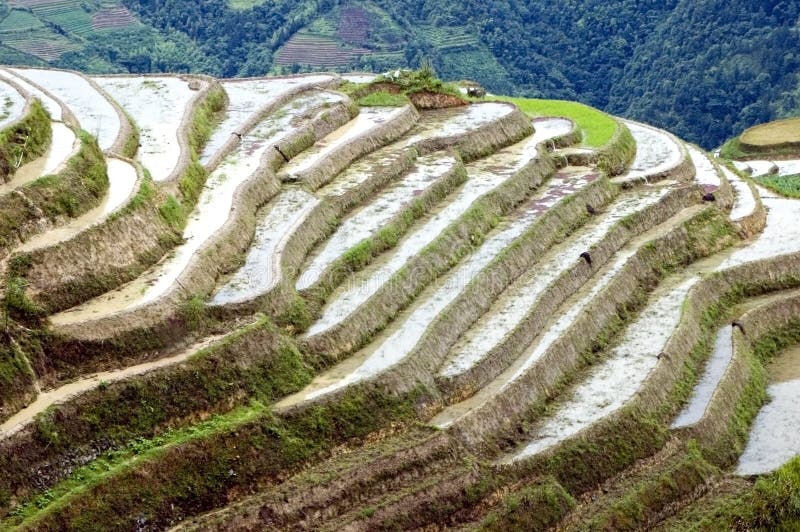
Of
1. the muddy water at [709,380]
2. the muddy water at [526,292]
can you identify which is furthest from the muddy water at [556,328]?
the muddy water at [709,380]

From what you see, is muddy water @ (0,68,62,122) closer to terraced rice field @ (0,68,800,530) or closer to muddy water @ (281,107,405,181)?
terraced rice field @ (0,68,800,530)

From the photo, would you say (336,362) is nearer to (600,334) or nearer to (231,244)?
(231,244)

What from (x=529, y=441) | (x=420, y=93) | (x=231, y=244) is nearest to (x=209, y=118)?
(x=420, y=93)

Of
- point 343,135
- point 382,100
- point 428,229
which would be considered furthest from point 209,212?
point 382,100

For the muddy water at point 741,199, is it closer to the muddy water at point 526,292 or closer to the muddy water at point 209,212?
the muddy water at point 526,292

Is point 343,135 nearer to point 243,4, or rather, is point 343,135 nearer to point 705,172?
A: point 705,172

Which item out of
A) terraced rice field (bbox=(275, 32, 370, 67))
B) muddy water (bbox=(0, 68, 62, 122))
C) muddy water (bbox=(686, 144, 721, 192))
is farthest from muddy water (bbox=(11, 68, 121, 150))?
terraced rice field (bbox=(275, 32, 370, 67))
